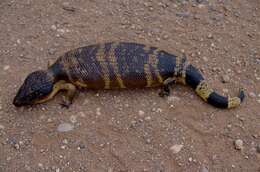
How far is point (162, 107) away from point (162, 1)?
191 cm

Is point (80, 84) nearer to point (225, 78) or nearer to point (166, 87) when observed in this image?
point (166, 87)

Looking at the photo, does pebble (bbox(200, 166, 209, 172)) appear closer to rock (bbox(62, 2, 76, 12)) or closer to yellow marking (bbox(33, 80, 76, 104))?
yellow marking (bbox(33, 80, 76, 104))

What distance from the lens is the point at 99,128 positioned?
13.9 ft

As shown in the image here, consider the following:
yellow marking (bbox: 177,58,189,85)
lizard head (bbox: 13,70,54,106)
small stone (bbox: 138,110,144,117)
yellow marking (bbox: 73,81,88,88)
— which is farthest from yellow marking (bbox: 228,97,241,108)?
lizard head (bbox: 13,70,54,106)

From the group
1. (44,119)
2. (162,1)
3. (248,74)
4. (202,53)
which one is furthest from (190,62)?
(44,119)

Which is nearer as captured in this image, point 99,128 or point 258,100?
point 99,128

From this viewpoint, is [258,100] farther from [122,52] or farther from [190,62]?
[122,52]

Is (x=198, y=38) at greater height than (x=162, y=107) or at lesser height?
greater

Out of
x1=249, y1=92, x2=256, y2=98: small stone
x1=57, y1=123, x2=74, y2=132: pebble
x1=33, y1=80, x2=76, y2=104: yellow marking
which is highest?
x1=33, y1=80, x2=76, y2=104: yellow marking

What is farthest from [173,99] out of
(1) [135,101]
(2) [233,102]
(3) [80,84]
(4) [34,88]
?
(4) [34,88]

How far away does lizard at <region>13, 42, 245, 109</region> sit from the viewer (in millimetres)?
4426

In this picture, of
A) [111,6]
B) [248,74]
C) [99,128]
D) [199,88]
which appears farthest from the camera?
[111,6]

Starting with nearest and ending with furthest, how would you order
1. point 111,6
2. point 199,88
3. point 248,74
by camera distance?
point 199,88, point 248,74, point 111,6

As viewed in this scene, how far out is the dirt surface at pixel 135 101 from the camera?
4020 millimetres
